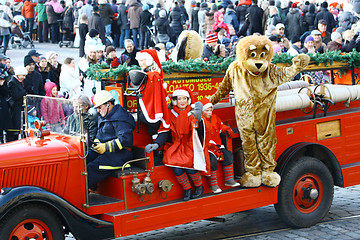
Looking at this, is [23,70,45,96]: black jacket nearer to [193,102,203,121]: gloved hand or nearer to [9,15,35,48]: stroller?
[193,102,203,121]: gloved hand

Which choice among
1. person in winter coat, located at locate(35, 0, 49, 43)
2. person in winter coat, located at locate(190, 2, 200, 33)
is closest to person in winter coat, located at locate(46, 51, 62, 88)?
person in winter coat, located at locate(190, 2, 200, 33)

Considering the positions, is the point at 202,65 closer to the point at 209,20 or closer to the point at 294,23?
the point at 209,20

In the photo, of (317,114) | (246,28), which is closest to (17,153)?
(317,114)

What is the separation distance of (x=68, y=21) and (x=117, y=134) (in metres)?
16.7

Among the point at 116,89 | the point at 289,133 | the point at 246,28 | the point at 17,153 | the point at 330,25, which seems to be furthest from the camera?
the point at 330,25

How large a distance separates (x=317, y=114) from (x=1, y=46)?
1514cm

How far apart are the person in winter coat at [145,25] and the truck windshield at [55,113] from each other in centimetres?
1358

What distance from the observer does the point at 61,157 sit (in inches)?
235

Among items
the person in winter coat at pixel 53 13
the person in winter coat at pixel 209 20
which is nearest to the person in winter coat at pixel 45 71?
the person in winter coat at pixel 209 20

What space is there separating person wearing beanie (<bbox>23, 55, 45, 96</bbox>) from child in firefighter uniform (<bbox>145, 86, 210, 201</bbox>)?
13.8ft

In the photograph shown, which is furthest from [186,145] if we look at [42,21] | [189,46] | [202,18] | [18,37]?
[42,21]

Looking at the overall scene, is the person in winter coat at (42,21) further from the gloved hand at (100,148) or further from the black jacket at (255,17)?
the gloved hand at (100,148)

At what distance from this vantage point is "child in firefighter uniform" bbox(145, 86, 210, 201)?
6.42 meters

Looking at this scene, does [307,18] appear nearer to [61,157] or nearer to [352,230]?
[352,230]
